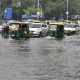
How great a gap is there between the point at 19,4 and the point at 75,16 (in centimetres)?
2304

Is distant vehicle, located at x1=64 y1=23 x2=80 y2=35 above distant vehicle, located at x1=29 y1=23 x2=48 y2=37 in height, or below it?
below

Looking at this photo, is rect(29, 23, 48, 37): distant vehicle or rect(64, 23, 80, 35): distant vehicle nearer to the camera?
rect(29, 23, 48, 37): distant vehicle

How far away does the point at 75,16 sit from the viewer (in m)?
126

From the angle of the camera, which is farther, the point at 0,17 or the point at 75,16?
the point at 75,16

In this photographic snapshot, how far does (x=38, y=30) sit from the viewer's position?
4912 cm

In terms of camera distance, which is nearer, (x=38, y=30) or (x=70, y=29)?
(x=38, y=30)

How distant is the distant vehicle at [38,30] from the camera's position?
49.0 metres

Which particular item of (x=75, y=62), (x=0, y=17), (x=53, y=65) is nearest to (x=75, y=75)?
(x=53, y=65)

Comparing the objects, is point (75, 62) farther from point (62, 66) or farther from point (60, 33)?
point (60, 33)

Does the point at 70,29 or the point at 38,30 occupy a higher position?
the point at 38,30

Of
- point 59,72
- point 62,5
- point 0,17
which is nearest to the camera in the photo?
point 59,72

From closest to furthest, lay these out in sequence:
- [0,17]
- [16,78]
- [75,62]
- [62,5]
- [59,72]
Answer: [16,78] → [59,72] → [75,62] → [0,17] → [62,5]

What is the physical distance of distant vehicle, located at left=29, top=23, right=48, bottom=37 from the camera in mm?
48969

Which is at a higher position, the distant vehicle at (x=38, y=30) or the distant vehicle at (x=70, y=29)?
the distant vehicle at (x=38, y=30)
